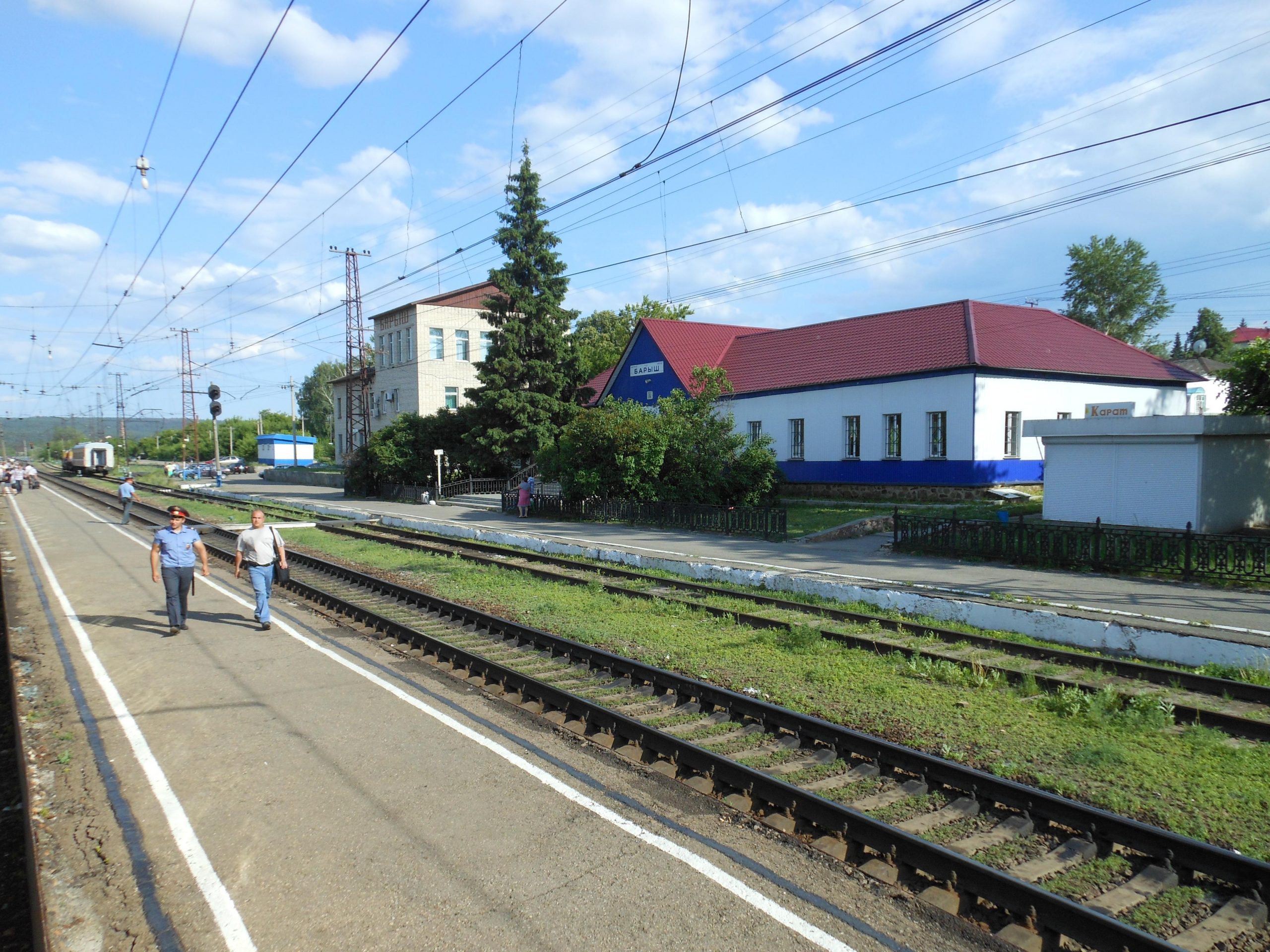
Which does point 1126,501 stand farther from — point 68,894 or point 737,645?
point 68,894

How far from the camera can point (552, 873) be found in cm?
475

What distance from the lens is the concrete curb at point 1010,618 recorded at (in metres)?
9.21

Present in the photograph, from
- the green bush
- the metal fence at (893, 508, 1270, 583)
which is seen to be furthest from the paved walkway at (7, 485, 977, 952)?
the green bush

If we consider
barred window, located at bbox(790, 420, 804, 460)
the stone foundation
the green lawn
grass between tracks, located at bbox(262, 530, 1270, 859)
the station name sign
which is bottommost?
grass between tracks, located at bbox(262, 530, 1270, 859)

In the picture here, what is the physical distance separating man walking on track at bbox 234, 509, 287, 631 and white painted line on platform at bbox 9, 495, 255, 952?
81.5 inches

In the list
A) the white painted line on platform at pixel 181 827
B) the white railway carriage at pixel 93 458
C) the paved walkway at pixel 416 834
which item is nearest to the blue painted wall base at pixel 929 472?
the paved walkway at pixel 416 834

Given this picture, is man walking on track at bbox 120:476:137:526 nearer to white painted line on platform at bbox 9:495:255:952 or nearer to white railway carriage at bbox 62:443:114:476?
white painted line on platform at bbox 9:495:255:952

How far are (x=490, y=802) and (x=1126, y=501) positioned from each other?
724 inches

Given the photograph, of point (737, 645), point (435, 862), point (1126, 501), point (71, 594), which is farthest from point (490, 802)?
point (1126, 501)

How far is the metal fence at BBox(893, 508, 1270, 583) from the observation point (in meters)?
13.8

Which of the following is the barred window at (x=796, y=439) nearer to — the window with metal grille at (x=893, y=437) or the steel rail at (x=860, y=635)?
the window with metal grille at (x=893, y=437)

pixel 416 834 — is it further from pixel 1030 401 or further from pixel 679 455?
pixel 1030 401

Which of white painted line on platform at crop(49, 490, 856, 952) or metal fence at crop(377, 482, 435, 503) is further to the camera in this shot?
metal fence at crop(377, 482, 435, 503)

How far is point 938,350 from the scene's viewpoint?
30.5 metres
